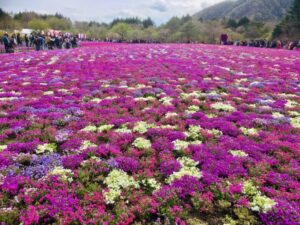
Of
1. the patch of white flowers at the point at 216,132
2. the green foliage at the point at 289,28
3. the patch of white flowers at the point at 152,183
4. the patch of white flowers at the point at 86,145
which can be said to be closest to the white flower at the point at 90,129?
the patch of white flowers at the point at 86,145

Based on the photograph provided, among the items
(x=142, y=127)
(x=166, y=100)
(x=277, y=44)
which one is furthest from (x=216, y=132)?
(x=277, y=44)

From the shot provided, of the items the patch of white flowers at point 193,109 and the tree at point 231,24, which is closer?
the patch of white flowers at point 193,109

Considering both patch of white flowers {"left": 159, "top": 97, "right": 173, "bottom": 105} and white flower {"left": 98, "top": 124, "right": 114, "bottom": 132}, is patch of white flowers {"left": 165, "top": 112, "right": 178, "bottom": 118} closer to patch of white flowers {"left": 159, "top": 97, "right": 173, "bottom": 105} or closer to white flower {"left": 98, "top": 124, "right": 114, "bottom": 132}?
patch of white flowers {"left": 159, "top": 97, "right": 173, "bottom": 105}

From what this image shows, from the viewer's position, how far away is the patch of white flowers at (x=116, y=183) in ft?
29.0

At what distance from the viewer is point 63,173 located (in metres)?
9.85

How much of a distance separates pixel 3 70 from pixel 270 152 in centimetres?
2823

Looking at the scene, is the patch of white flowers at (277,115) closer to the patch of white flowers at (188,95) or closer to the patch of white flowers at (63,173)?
the patch of white flowers at (188,95)

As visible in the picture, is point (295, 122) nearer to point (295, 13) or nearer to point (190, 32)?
point (295, 13)

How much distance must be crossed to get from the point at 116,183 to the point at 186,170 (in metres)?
2.55

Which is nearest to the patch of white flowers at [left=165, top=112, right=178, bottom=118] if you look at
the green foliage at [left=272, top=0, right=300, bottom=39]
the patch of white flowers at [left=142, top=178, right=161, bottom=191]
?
the patch of white flowers at [left=142, top=178, right=161, bottom=191]

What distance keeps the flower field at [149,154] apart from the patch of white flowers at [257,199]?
29mm

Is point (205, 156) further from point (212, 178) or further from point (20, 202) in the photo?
point (20, 202)

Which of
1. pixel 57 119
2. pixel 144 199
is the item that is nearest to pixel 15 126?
pixel 57 119

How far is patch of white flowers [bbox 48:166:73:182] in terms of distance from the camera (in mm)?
9577
